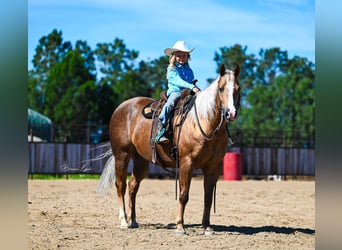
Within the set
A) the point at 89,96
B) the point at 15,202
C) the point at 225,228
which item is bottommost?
the point at 225,228

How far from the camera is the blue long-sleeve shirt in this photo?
7379 millimetres

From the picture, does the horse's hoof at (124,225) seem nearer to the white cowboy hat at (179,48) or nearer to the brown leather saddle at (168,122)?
the brown leather saddle at (168,122)

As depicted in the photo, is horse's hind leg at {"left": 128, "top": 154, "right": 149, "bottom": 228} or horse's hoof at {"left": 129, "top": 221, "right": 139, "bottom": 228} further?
horse's hind leg at {"left": 128, "top": 154, "right": 149, "bottom": 228}

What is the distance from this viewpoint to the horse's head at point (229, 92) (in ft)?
21.1

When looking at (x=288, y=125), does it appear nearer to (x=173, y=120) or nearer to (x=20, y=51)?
(x=173, y=120)

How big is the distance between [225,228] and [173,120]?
180cm

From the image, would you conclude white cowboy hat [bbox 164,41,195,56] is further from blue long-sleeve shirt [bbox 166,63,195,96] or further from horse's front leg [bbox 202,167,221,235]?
horse's front leg [bbox 202,167,221,235]

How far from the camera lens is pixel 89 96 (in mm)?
34906

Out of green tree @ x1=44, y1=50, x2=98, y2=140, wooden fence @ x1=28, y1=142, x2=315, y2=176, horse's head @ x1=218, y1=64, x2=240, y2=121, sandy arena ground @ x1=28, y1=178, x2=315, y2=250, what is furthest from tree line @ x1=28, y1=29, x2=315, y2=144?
horse's head @ x1=218, y1=64, x2=240, y2=121

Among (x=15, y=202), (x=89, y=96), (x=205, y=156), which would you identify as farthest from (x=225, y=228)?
(x=89, y=96)

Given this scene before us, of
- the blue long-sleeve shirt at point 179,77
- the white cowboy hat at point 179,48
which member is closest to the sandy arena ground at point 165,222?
the blue long-sleeve shirt at point 179,77

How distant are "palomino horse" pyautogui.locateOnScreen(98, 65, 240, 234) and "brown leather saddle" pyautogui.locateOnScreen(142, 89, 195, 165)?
4.1 inches

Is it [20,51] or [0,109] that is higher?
[20,51]

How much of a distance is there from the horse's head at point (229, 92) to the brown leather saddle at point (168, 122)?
0.82 meters
